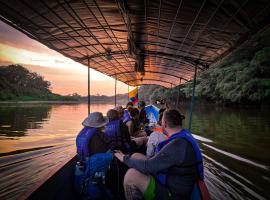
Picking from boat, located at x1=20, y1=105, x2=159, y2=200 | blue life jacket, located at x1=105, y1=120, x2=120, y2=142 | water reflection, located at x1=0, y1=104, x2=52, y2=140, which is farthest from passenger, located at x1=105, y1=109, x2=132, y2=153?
water reflection, located at x1=0, y1=104, x2=52, y2=140

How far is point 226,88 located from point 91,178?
30.7 m

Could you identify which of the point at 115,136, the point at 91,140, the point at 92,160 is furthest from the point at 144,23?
the point at 92,160

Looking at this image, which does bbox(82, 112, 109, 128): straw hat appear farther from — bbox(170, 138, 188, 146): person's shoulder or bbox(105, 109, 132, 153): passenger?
bbox(170, 138, 188, 146): person's shoulder

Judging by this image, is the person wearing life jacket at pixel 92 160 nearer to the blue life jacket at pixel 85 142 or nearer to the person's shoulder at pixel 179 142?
the blue life jacket at pixel 85 142

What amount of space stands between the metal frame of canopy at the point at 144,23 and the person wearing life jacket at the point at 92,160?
2.05m

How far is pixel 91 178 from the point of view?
3.13 m

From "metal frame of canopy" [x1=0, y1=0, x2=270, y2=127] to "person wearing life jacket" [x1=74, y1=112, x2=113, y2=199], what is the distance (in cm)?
205

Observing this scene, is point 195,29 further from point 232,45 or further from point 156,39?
point 156,39

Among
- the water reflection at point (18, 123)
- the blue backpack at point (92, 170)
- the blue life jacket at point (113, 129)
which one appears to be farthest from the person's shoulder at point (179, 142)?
the water reflection at point (18, 123)

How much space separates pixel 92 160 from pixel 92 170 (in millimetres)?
144

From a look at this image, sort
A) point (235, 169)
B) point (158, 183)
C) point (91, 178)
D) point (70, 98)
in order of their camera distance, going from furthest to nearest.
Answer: point (70, 98)
point (235, 169)
point (91, 178)
point (158, 183)

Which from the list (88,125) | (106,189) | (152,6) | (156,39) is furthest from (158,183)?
(156,39)

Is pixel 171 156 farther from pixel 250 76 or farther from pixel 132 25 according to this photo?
pixel 250 76

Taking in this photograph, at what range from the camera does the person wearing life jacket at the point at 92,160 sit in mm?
3131
